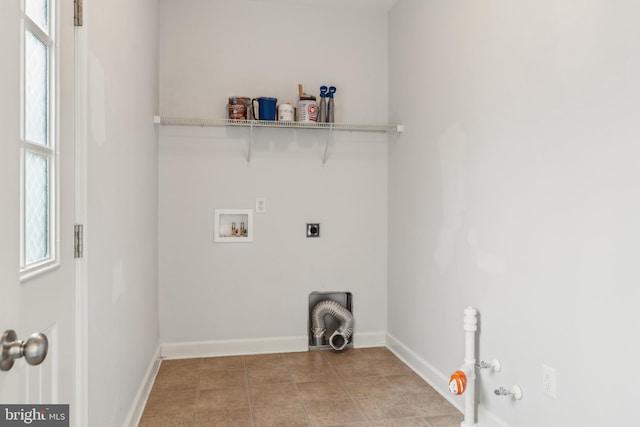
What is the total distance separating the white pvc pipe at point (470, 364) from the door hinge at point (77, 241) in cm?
176

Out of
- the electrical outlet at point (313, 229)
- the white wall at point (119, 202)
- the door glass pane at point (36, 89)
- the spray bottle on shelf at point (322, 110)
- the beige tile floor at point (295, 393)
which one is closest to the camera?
the door glass pane at point (36, 89)

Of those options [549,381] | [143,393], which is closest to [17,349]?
[549,381]

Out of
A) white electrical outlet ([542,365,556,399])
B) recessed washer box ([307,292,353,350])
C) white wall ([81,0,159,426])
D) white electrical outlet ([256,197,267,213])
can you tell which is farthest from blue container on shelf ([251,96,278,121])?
white electrical outlet ([542,365,556,399])

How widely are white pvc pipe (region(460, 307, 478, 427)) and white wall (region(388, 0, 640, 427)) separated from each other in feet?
0.22

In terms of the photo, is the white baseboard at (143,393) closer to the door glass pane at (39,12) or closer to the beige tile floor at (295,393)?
Result: the beige tile floor at (295,393)

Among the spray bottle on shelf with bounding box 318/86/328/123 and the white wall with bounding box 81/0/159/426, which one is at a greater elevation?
the spray bottle on shelf with bounding box 318/86/328/123

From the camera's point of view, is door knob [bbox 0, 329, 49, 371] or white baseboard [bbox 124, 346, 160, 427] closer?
door knob [bbox 0, 329, 49, 371]

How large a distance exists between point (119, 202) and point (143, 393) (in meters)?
1.22

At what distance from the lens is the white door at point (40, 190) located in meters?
0.77

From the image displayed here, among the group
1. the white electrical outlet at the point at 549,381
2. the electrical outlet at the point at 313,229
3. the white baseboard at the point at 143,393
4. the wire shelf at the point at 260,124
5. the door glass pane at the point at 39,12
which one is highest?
the wire shelf at the point at 260,124

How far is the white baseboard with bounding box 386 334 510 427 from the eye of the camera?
6.91ft

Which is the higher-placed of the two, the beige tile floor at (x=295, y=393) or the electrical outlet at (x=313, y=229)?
the electrical outlet at (x=313, y=229)

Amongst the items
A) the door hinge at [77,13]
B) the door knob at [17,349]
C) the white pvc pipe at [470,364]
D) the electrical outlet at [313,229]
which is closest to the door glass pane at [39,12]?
the door hinge at [77,13]

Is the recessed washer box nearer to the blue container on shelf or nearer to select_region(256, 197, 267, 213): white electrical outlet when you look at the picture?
select_region(256, 197, 267, 213): white electrical outlet
